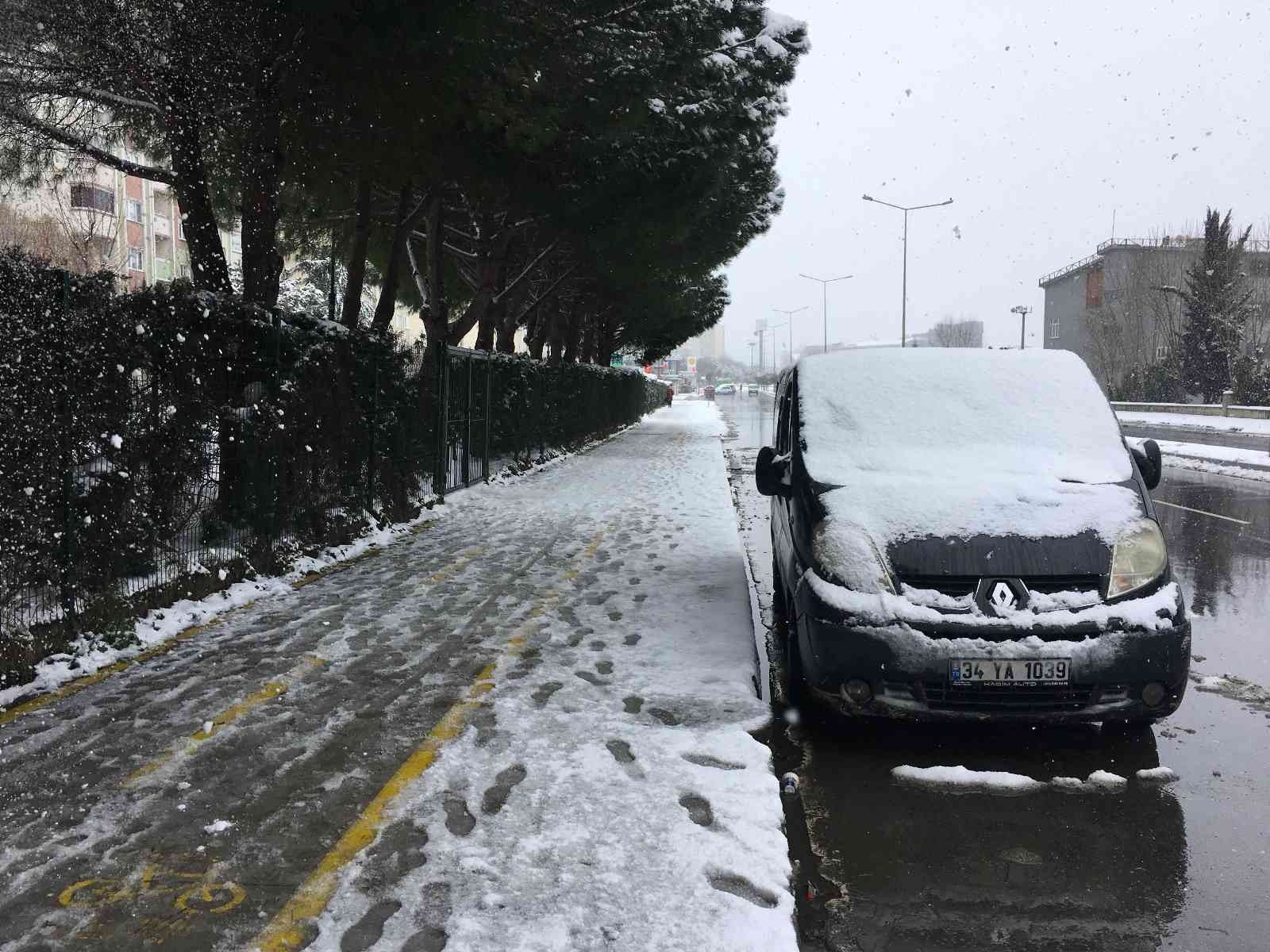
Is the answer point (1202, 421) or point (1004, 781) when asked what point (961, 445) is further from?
point (1202, 421)

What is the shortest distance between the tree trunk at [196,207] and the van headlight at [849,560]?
689cm

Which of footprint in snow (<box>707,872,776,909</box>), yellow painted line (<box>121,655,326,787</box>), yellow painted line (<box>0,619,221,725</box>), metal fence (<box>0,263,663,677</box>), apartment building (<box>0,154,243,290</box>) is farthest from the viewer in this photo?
apartment building (<box>0,154,243,290</box>)

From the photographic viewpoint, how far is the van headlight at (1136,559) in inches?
168

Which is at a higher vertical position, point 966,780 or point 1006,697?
point 1006,697

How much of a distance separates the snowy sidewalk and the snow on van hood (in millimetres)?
1292

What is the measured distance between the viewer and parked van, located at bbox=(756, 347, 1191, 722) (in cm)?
413

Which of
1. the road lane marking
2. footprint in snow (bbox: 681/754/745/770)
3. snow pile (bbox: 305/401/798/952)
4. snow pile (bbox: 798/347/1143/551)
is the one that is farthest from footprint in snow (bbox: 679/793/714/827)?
the road lane marking

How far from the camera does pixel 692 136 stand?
47.0 ft

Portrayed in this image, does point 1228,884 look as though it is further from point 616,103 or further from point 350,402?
point 616,103

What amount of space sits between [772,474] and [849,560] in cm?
138

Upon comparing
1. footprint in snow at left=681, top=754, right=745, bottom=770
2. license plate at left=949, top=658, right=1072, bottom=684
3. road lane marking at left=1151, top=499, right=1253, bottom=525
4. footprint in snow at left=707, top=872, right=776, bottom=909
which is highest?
license plate at left=949, top=658, right=1072, bottom=684

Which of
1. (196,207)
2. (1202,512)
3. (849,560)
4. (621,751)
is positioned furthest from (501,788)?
(1202,512)

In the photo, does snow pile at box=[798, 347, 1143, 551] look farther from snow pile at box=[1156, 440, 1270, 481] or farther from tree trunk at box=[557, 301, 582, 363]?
tree trunk at box=[557, 301, 582, 363]

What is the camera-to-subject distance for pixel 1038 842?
3.61 meters
